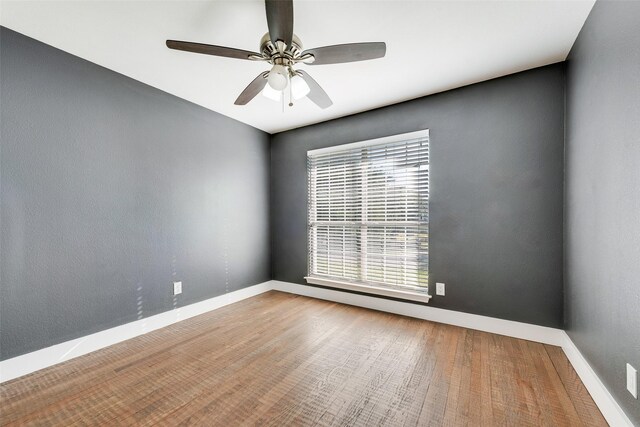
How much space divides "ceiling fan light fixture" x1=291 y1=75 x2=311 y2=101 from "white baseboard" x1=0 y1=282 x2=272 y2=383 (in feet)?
8.29

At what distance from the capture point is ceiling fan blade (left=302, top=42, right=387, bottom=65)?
1.56 metres

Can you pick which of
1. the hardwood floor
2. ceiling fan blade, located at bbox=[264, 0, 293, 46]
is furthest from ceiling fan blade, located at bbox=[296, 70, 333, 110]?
the hardwood floor


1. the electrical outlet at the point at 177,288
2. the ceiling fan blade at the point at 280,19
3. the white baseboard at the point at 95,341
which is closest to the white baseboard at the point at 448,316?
the white baseboard at the point at 95,341

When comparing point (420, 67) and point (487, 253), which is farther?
point (487, 253)

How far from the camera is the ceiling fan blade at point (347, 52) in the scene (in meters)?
1.56

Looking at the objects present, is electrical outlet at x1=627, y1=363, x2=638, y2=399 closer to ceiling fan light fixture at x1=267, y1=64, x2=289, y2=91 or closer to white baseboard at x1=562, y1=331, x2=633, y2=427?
white baseboard at x1=562, y1=331, x2=633, y2=427

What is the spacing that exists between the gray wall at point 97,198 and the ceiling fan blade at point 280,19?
1848mm

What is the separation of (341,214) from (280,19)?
7.99ft

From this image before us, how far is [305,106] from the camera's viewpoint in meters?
3.11

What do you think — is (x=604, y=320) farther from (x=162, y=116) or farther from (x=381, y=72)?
(x=162, y=116)

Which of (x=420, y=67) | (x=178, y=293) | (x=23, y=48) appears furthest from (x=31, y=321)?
(x=420, y=67)

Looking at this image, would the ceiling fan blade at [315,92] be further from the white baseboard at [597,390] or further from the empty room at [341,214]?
the white baseboard at [597,390]

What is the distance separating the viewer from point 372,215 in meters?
3.27

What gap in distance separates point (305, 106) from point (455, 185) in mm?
1874
